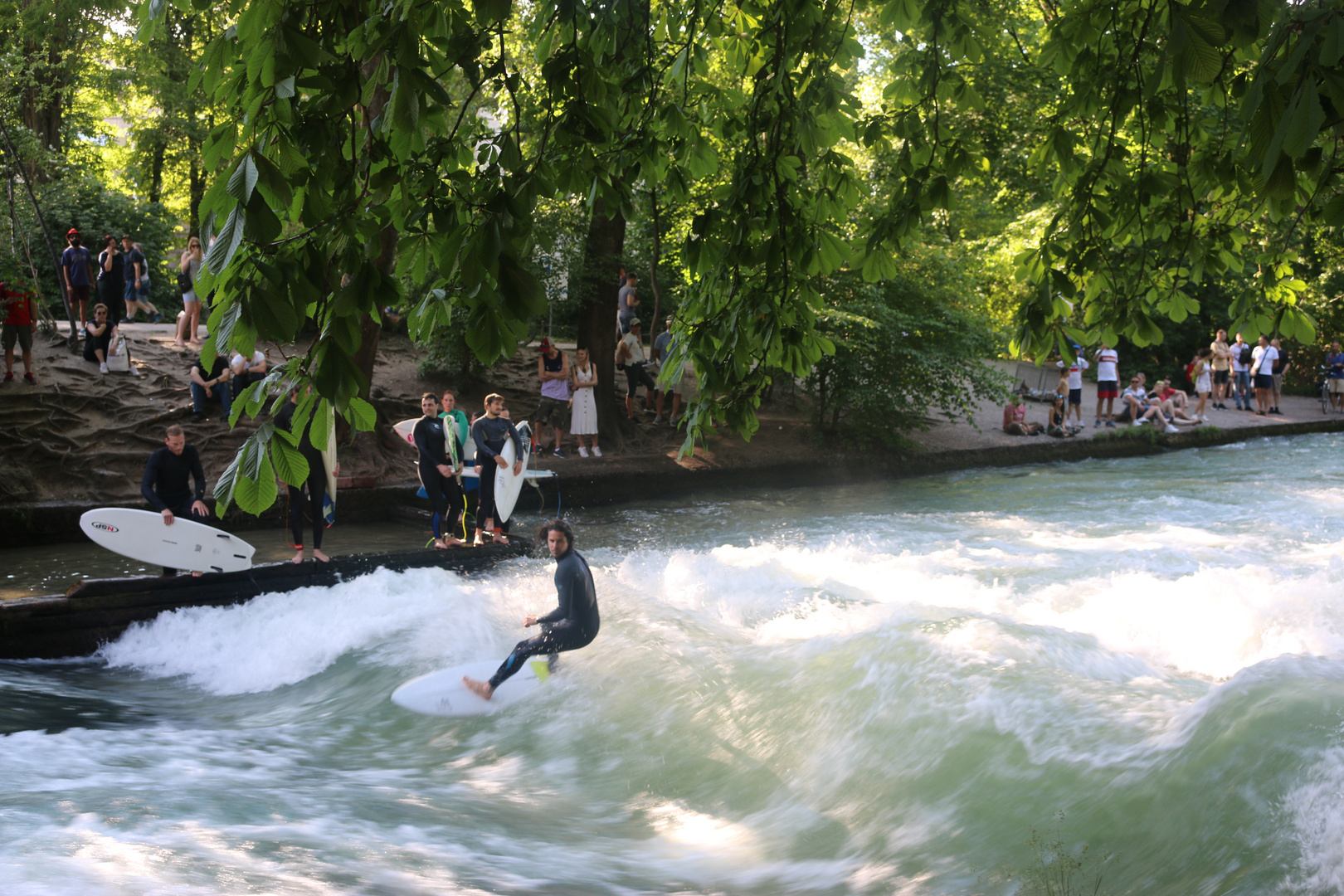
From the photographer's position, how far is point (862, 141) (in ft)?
17.5

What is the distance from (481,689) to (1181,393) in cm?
2280

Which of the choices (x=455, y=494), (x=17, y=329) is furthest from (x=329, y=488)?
(x=17, y=329)

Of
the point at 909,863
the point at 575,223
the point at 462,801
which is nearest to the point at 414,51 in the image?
the point at 909,863

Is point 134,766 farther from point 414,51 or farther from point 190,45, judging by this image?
point 190,45

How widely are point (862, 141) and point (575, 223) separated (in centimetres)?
1350

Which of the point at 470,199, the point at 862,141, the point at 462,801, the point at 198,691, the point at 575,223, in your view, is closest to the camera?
the point at 470,199

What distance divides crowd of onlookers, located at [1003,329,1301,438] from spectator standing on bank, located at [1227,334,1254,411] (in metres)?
0.02

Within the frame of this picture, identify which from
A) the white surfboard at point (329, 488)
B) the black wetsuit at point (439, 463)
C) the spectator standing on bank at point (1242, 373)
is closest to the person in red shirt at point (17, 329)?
the white surfboard at point (329, 488)

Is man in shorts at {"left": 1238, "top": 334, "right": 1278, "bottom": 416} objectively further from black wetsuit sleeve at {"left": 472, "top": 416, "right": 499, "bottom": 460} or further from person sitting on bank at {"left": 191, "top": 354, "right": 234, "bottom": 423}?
person sitting on bank at {"left": 191, "top": 354, "right": 234, "bottom": 423}

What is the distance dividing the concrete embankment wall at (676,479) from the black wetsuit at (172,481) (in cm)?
350

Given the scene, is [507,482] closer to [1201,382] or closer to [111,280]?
[111,280]

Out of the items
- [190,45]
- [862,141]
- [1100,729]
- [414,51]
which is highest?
[190,45]

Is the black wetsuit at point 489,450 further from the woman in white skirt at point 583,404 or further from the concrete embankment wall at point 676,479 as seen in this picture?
the woman in white skirt at point 583,404

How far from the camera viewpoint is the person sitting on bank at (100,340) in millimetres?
17281
